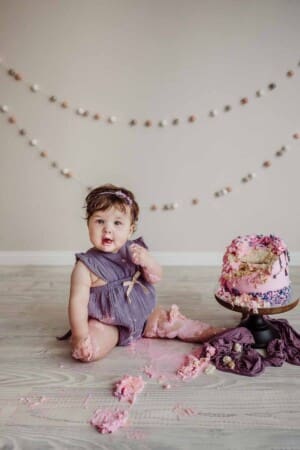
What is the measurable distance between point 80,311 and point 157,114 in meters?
1.26

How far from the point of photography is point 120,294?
1.38 m

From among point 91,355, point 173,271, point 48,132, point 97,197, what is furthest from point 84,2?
point 91,355

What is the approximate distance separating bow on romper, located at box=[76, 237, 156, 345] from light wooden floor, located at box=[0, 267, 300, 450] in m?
0.08

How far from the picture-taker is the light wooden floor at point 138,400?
931mm

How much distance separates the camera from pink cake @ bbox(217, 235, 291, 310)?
128 centimetres

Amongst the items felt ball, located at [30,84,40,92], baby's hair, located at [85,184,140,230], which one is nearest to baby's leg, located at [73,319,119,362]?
baby's hair, located at [85,184,140,230]

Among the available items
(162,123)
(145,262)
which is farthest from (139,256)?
(162,123)

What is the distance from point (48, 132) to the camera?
2238mm

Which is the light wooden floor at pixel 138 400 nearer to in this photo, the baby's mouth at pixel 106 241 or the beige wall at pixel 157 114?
the baby's mouth at pixel 106 241

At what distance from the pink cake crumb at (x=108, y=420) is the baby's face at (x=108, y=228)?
503 millimetres

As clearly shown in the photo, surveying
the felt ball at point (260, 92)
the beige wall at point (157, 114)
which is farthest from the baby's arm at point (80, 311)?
the felt ball at point (260, 92)

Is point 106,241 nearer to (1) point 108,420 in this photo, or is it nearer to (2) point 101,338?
(2) point 101,338

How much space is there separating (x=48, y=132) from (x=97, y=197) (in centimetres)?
101

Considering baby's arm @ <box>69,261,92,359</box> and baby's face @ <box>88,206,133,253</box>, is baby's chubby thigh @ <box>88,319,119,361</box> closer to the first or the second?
baby's arm @ <box>69,261,92,359</box>
